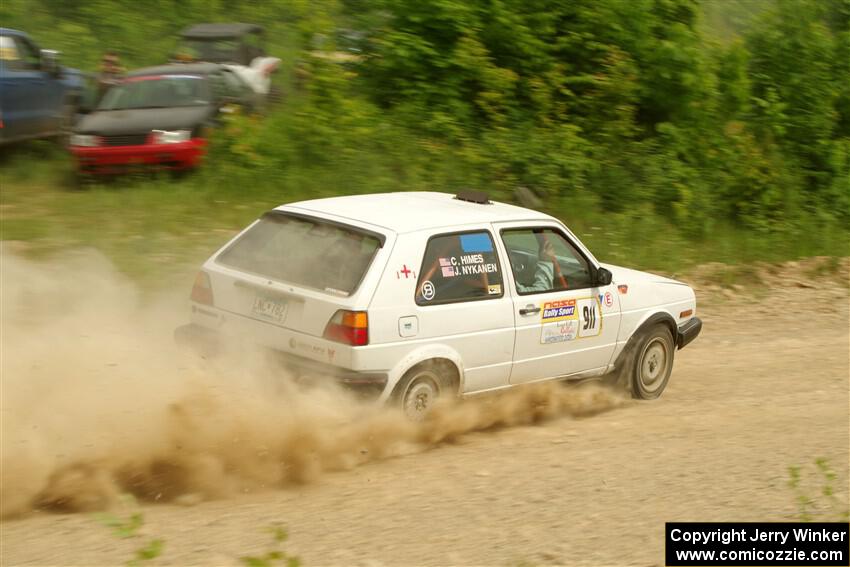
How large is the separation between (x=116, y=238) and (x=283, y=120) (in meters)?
4.16

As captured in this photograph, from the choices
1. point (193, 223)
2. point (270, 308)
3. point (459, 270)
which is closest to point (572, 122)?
point (193, 223)

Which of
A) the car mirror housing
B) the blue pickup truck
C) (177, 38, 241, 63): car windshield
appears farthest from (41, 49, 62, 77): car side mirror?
the car mirror housing

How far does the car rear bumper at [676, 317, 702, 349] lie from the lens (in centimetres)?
848

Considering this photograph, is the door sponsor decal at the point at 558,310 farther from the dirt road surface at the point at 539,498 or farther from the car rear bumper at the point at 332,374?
the car rear bumper at the point at 332,374

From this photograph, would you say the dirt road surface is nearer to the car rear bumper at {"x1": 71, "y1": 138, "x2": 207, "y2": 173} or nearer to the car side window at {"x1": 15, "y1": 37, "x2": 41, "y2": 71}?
the car rear bumper at {"x1": 71, "y1": 138, "x2": 207, "y2": 173}

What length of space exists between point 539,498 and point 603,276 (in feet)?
7.88

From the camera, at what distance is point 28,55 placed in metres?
14.1

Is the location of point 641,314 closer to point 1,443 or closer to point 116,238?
point 1,443

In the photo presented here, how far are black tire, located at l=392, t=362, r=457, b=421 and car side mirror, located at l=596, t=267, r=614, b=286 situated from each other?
5.10 ft

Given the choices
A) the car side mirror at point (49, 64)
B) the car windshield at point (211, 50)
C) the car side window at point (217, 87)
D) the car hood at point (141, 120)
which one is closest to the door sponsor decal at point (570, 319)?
the car hood at point (141, 120)

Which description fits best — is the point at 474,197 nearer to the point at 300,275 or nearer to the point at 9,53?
the point at 300,275

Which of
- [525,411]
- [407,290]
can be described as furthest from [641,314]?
[407,290]

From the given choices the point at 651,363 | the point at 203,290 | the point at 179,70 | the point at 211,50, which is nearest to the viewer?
the point at 203,290

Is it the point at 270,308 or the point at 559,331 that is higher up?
the point at 270,308
